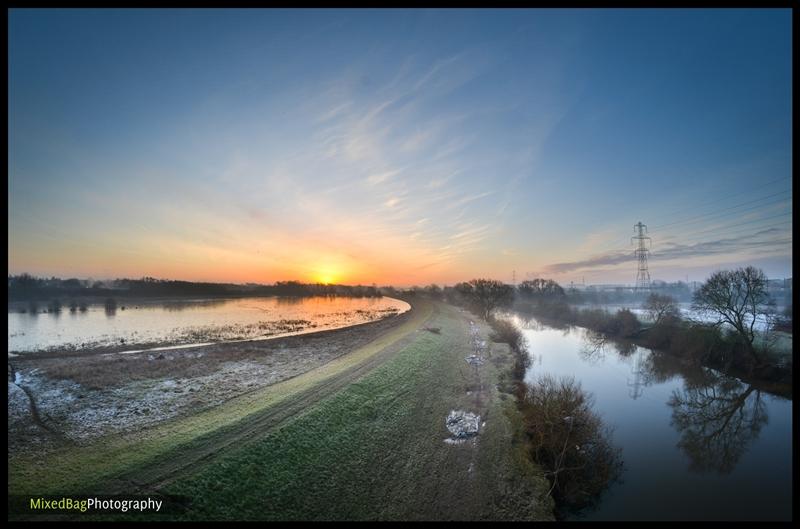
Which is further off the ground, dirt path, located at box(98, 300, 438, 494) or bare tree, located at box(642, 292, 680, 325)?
bare tree, located at box(642, 292, 680, 325)

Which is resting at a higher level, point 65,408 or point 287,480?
point 65,408

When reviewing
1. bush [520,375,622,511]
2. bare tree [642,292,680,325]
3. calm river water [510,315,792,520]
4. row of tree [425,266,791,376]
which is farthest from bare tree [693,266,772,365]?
bush [520,375,622,511]

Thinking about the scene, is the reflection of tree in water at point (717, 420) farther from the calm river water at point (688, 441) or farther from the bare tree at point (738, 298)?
the bare tree at point (738, 298)

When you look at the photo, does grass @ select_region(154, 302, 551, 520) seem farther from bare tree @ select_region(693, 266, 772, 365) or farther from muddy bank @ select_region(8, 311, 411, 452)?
bare tree @ select_region(693, 266, 772, 365)

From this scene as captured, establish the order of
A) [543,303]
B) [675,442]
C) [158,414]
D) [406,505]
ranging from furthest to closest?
[543,303], [675,442], [158,414], [406,505]

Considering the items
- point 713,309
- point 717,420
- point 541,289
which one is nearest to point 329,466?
point 717,420

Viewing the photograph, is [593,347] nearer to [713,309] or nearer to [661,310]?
[661,310]

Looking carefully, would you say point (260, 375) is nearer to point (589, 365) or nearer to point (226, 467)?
point (226, 467)

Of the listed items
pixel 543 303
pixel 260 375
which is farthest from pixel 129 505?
pixel 543 303
